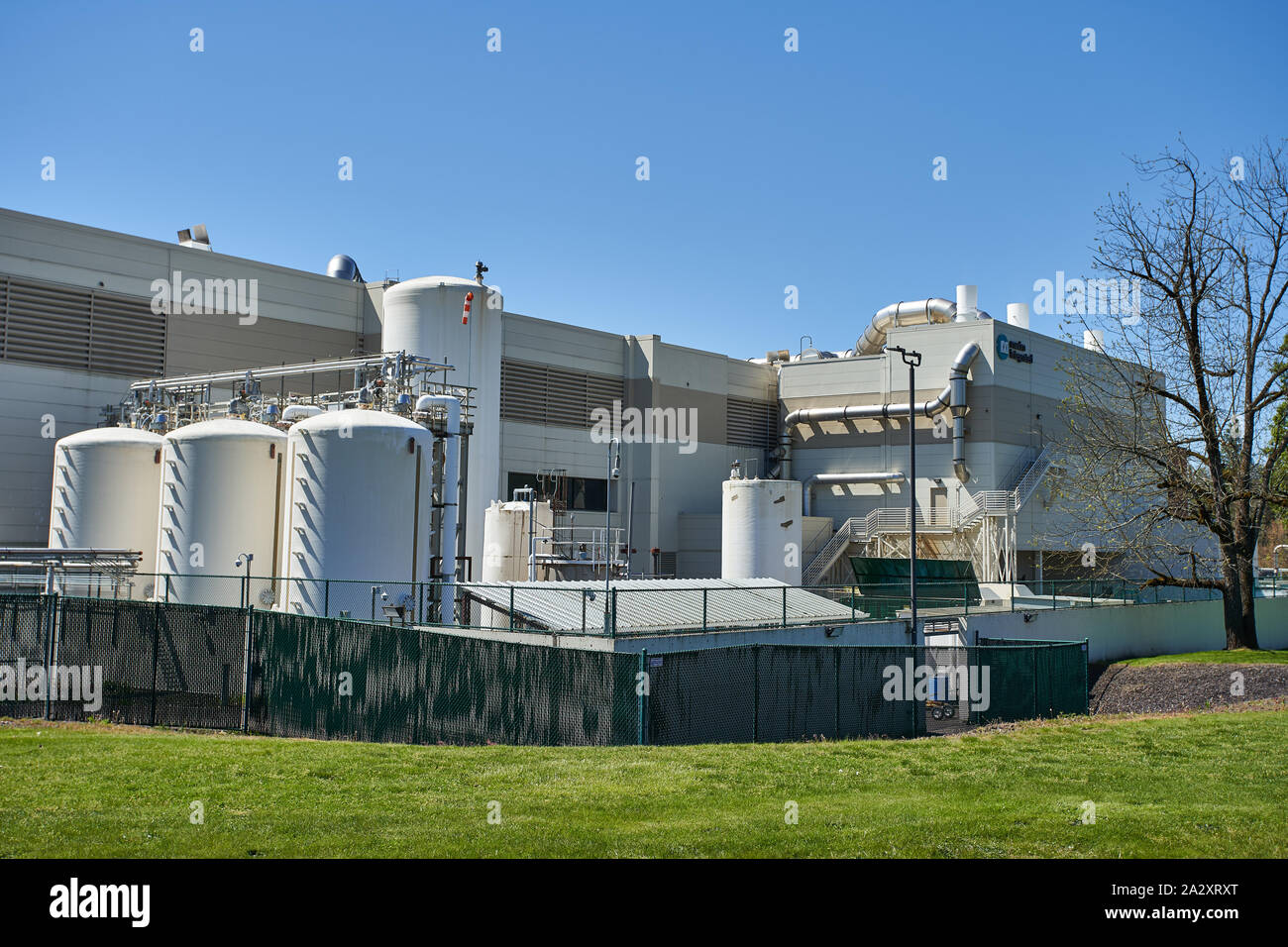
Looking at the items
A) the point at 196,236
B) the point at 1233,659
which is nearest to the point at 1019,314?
the point at 1233,659

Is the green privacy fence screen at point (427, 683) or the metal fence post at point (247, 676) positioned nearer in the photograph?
the green privacy fence screen at point (427, 683)

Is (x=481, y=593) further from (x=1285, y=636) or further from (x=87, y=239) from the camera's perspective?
(x=1285, y=636)

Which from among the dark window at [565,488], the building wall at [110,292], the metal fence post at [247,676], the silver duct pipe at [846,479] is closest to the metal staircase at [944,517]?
the silver duct pipe at [846,479]

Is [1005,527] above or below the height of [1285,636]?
above

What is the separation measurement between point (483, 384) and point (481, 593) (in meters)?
16.5

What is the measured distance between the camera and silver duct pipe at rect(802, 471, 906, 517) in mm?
54922

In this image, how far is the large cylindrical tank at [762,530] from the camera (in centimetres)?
4394

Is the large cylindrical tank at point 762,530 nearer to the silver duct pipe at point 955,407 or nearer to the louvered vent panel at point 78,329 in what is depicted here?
the silver duct pipe at point 955,407

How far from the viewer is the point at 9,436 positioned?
34.6 m

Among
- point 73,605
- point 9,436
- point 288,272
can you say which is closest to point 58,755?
point 73,605

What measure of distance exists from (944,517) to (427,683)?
40006 millimetres

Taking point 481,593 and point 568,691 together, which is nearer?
point 568,691

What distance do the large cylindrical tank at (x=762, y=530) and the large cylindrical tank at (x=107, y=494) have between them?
21.7 metres

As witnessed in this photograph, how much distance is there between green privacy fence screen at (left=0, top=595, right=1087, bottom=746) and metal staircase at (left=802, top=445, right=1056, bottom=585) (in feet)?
105
